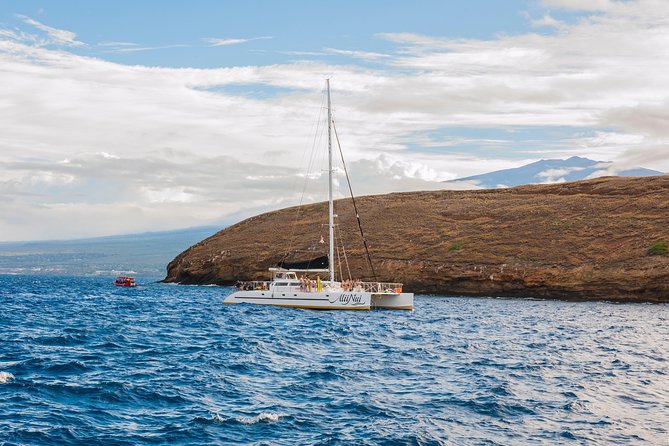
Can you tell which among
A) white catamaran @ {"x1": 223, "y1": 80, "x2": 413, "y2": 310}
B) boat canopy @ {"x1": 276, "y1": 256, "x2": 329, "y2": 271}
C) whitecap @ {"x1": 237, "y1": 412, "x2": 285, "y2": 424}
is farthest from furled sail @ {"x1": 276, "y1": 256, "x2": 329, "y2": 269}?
whitecap @ {"x1": 237, "y1": 412, "x2": 285, "y2": 424}

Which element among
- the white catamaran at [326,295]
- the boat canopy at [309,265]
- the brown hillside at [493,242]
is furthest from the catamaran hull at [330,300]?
the brown hillside at [493,242]

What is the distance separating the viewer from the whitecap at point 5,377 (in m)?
28.5

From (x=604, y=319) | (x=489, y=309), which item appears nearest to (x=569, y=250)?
(x=489, y=309)

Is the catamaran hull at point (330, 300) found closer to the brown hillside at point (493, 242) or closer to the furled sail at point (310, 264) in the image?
the furled sail at point (310, 264)

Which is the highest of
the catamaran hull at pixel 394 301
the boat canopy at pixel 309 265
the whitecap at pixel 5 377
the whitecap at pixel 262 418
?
the boat canopy at pixel 309 265

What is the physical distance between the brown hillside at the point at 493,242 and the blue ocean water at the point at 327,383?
4674 cm

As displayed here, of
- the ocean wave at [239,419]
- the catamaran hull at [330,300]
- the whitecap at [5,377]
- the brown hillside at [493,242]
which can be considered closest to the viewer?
the ocean wave at [239,419]

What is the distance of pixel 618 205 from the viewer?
12588 cm

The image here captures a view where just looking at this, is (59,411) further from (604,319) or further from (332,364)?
(604,319)

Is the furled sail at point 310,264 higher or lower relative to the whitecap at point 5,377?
higher

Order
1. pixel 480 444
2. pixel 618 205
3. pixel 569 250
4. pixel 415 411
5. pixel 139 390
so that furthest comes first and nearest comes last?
pixel 618 205, pixel 569 250, pixel 139 390, pixel 415 411, pixel 480 444

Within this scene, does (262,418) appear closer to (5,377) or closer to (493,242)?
(5,377)

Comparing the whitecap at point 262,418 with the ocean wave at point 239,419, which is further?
the whitecap at point 262,418

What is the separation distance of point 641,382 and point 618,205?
100807 mm
